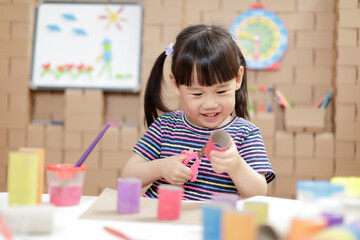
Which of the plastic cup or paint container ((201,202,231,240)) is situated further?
the plastic cup

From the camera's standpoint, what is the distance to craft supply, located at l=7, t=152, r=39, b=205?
72 cm

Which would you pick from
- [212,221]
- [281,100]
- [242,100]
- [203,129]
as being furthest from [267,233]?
[281,100]

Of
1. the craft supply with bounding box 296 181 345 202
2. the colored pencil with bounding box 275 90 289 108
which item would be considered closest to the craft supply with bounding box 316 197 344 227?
the craft supply with bounding box 296 181 345 202

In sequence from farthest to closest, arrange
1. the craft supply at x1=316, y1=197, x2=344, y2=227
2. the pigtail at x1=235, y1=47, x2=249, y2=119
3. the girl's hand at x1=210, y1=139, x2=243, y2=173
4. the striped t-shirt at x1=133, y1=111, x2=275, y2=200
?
the pigtail at x1=235, y1=47, x2=249, y2=119
the striped t-shirt at x1=133, y1=111, x2=275, y2=200
the girl's hand at x1=210, y1=139, x2=243, y2=173
the craft supply at x1=316, y1=197, x2=344, y2=227

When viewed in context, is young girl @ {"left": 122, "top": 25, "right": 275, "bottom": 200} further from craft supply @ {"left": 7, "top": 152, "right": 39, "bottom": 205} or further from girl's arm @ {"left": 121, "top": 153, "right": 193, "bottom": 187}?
craft supply @ {"left": 7, "top": 152, "right": 39, "bottom": 205}

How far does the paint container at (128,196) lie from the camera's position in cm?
75

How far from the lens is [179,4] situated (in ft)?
7.73

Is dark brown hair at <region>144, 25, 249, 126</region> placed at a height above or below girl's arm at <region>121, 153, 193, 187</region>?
above

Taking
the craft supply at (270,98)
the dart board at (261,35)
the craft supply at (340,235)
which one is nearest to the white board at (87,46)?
the dart board at (261,35)

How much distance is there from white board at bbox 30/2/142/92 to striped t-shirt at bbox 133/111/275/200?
4.04 feet

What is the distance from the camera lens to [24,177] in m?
0.72

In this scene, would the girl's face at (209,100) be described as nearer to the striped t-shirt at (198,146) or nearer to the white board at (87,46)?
the striped t-shirt at (198,146)

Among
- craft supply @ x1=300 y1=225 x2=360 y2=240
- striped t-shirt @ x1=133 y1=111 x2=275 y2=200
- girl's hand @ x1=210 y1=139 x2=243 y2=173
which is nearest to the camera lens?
craft supply @ x1=300 y1=225 x2=360 y2=240

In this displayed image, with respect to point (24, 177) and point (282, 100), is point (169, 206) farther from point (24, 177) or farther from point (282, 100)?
point (282, 100)
